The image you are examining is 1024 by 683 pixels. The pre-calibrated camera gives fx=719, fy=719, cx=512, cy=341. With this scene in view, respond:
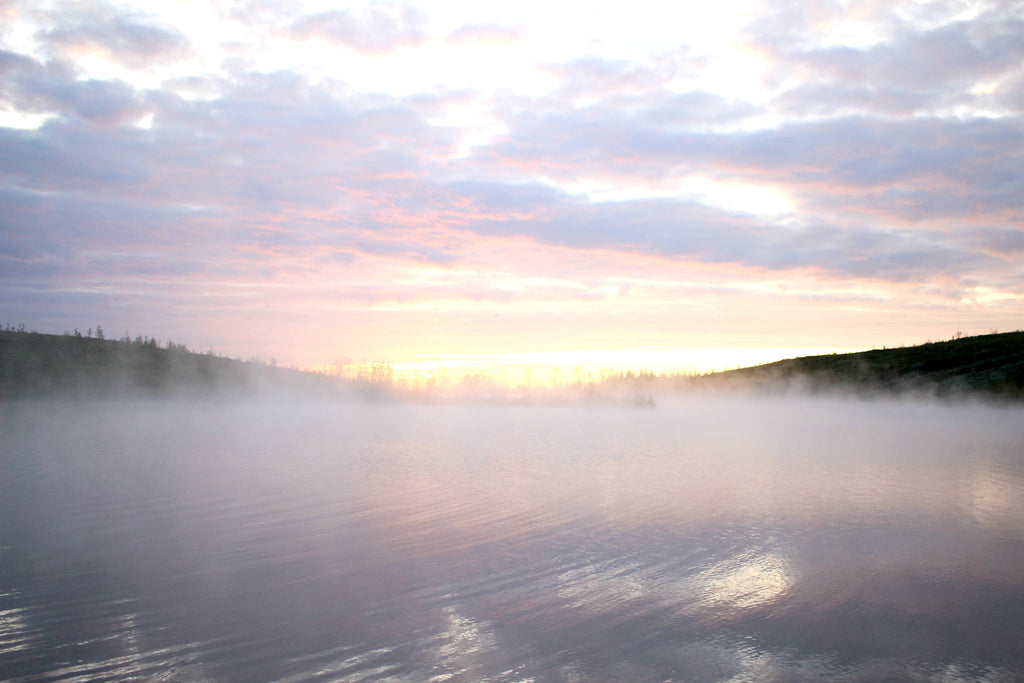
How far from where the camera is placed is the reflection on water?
187 inches

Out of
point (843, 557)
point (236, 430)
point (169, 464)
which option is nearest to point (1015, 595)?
point (843, 557)

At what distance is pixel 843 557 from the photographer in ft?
23.4

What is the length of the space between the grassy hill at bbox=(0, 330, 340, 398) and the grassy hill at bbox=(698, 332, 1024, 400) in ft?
85.6

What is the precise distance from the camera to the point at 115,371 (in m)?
30.2

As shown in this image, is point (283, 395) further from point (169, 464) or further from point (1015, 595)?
point (1015, 595)

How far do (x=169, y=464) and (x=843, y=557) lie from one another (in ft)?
35.4

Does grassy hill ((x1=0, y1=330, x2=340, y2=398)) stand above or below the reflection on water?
above

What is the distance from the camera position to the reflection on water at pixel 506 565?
4746 mm

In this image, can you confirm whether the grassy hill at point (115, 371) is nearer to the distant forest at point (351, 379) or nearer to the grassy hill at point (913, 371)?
the distant forest at point (351, 379)

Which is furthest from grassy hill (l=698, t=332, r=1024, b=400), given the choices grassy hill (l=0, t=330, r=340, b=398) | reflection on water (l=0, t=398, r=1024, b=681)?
grassy hill (l=0, t=330, r=340, b=398)

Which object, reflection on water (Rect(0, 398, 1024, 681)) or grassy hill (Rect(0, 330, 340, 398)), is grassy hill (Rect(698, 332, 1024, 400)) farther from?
grassy hill (Rect(0, 330, 340, 398))

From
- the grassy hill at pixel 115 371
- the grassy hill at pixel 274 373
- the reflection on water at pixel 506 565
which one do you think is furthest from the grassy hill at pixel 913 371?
the grassy hill at pixel 115 371

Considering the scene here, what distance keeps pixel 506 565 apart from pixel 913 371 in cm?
3332

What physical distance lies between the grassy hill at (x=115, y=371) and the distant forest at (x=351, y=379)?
4 centimetres
